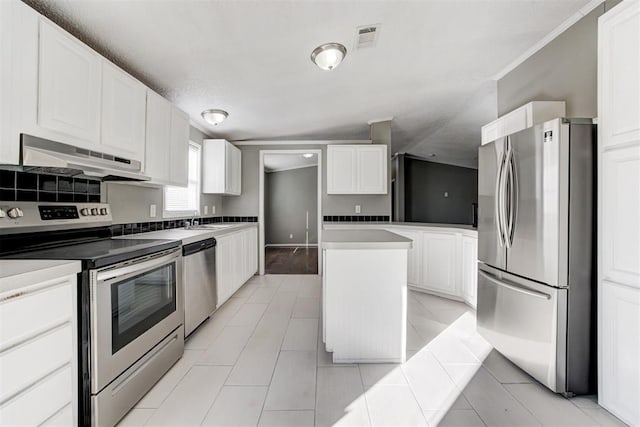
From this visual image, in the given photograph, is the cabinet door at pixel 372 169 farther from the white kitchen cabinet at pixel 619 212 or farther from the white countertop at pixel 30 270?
the white countertop at pixel 30 270

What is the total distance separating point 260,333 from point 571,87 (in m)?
3.35

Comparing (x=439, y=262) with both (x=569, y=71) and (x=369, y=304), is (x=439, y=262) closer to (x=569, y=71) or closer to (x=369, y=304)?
(x=369, y=304)

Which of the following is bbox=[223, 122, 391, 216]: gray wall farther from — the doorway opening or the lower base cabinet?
the doorway opening

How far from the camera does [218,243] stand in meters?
3.13

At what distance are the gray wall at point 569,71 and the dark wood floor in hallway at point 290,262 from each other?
4.06 m

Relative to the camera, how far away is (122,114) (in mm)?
2059

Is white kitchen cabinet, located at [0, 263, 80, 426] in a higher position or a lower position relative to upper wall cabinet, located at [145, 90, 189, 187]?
lower

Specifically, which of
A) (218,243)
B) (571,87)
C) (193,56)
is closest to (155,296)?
(218,243)

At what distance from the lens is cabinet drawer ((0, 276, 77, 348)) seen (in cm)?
106

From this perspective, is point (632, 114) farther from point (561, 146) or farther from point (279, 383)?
point (279, 383)

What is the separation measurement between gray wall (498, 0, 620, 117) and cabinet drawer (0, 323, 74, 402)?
3.48 meters

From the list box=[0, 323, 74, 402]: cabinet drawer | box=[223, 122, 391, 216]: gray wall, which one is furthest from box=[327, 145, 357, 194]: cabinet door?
box=[0, 323, 74, 402]: cabinet drawer

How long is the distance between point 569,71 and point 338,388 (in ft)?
9.72

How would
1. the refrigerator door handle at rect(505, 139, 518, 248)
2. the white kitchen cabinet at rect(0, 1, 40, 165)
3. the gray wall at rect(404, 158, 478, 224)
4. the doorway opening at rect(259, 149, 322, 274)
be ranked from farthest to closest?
1. the doorway opening at rect(259, 149, 322, 274)
2. the gray wall at rect(404, 158, 478, 224)
3. the refrigerator door handle at rect(505, 139, 518, 248)
4. the white kitchen cabinet at rect(0, 1, 40, 165)
